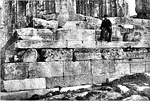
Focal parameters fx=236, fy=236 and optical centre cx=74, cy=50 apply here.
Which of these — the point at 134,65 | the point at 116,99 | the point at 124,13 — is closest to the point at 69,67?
the point at 116,99

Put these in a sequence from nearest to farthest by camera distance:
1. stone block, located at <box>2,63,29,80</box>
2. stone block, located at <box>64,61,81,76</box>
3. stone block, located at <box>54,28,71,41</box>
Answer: stone block, located at <box>2,63,29,80</box>
stone block, located at <box>64,61,81,76</box>
stone block, located at <box>54,28,71,41</box>

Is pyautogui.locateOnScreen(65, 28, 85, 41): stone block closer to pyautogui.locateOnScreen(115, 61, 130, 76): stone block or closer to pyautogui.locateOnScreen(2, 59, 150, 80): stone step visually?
pyautogui.locateOnScreen(2, 59, 150, 80): stone step

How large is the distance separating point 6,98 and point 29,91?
820 millimetres

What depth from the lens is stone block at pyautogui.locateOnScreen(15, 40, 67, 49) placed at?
8702 millimetres

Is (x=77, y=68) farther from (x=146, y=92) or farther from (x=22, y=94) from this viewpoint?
(x=146, y=92)

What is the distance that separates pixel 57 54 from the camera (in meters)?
9.14

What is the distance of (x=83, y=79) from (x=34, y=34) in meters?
2.60

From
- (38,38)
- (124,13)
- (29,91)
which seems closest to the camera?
(29,91)

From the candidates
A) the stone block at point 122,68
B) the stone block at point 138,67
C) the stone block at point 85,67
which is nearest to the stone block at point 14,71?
the stone block at point 85,67

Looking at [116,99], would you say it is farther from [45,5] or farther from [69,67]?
[45,5]

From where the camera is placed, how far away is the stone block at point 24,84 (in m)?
8.32

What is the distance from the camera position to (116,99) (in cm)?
774

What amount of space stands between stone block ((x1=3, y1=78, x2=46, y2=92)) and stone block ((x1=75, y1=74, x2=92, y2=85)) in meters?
1.32

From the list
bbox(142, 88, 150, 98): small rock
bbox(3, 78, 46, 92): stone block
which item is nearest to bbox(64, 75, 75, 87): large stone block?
bbox(3, 78, 46, 92): stone block
